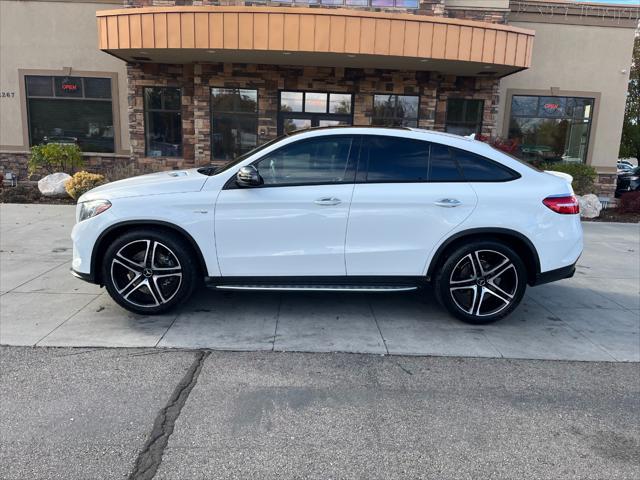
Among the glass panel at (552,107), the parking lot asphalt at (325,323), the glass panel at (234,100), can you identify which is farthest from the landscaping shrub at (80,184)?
the glass panel at (552,107)

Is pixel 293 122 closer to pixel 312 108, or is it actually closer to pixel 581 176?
pixel 312 108

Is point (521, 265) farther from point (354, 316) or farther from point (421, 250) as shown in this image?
point (354, 316)

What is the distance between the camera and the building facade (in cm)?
1372

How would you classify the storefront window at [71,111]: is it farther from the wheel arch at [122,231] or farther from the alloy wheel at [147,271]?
the alloy wheel at [147,271]

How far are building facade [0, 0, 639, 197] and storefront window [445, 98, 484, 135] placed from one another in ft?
0.10

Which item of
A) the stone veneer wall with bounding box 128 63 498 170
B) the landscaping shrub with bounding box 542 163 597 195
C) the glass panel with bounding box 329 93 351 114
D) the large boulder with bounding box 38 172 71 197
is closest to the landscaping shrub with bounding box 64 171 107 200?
the large boulder with bounding box 38 172 71 197

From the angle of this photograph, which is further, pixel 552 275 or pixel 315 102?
pixel 315 102

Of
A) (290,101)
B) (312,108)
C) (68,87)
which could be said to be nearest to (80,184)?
→ (68,87)

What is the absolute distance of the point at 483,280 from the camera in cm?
497

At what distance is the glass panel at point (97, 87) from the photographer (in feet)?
47.6

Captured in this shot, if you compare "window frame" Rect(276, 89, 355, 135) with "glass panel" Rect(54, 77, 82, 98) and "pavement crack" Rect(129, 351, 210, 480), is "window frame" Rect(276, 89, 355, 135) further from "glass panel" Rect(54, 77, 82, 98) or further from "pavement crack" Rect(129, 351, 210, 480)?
"pavement crack" Rect(129, 351, 210, 480)

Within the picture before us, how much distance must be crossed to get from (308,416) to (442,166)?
2.72 meters

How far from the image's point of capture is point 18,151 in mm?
14719

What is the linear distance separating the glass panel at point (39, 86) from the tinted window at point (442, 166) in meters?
13.2
